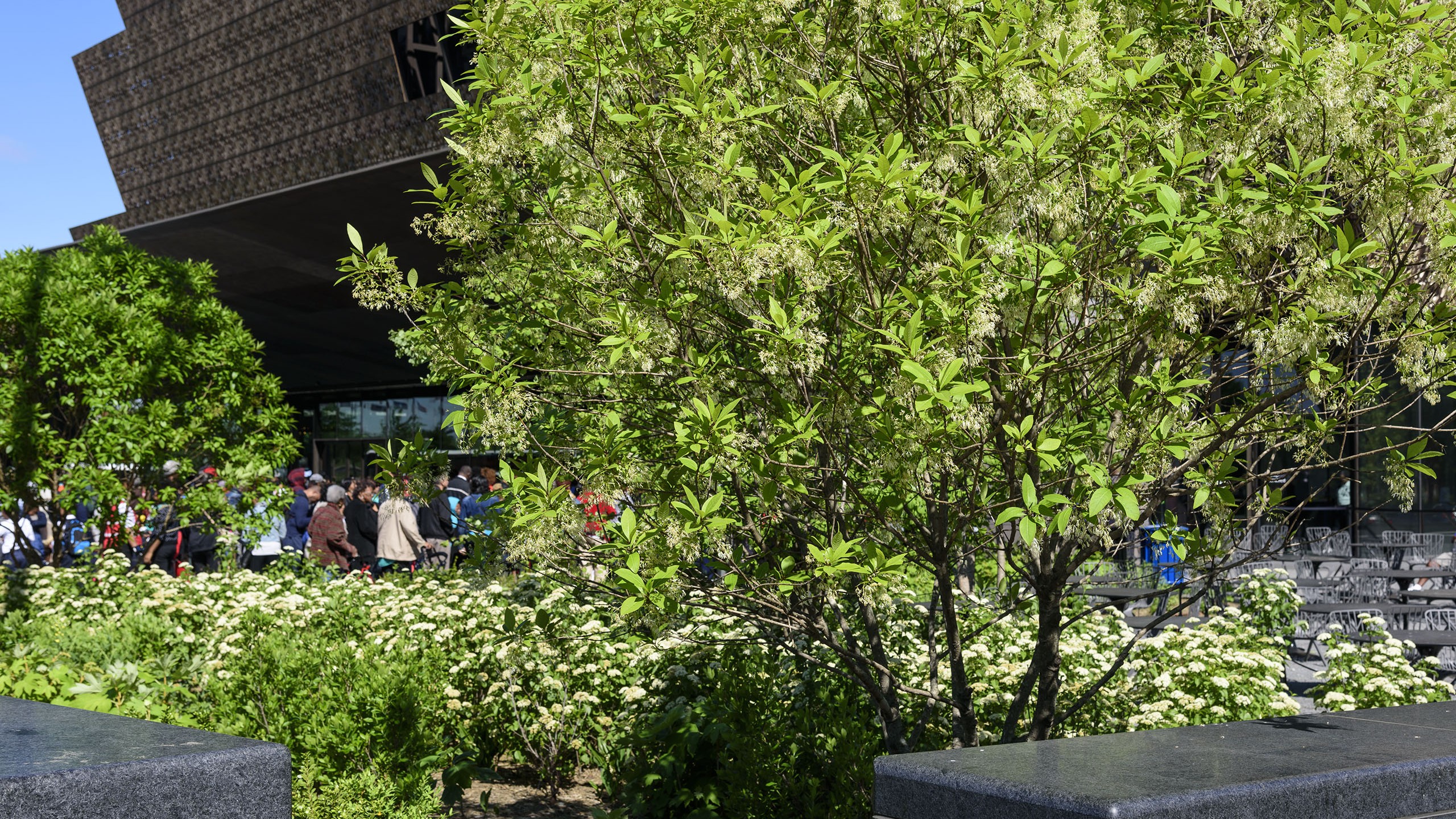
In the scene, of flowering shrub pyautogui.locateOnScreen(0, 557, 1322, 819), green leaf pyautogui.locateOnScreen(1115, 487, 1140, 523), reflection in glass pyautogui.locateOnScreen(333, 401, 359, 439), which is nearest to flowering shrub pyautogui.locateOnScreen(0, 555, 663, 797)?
flowering shrub pyautogui.locateOnScreen(0, 557, 1322, 819)

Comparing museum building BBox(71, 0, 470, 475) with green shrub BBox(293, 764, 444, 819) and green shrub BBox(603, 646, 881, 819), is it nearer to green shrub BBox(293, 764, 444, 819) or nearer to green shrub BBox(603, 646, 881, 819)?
green shrub BBox(603, 646, 881, 819)

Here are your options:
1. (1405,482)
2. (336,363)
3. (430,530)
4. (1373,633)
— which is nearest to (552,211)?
(1405,482)

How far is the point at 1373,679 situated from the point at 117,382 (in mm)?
10600

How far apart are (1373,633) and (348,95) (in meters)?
19.6

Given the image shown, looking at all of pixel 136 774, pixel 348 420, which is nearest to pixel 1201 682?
pixel 136 774

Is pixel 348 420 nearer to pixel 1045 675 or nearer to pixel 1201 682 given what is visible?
pixel 1201 682

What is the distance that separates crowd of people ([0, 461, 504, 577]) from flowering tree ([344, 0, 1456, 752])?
567cm

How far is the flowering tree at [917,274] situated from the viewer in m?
3.55

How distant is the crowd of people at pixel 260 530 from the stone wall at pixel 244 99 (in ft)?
21.0

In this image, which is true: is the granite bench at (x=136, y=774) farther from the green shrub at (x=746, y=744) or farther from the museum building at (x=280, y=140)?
the museum building at (x=280, y=140)

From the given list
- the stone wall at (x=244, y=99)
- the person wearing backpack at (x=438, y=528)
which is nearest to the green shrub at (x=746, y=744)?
the person wearing backpack at (x=438, y=528)

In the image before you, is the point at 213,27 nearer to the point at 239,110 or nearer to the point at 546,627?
the point at 239,110

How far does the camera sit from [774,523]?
4816 mm

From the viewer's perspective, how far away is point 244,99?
77.5 feet
